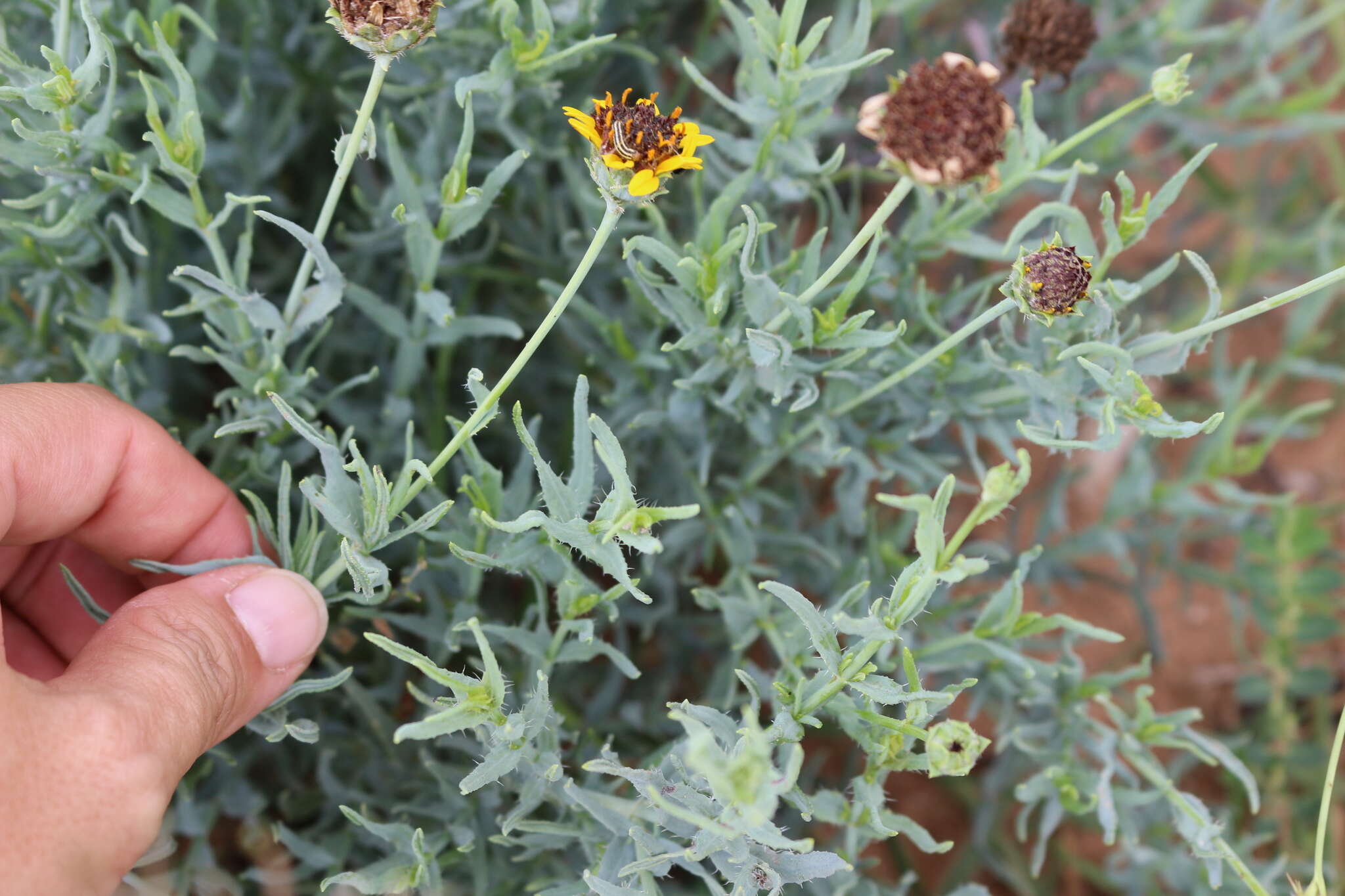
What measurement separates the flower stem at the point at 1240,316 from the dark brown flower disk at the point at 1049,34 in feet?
1.48

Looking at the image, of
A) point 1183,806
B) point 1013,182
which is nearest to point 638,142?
point 1013,182

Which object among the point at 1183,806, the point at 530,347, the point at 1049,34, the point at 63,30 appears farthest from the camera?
the point at 1049,34

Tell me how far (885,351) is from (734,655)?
43 centimetres

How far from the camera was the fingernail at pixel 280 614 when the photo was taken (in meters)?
0.98

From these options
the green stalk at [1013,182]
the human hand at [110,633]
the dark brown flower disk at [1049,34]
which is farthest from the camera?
the dark brown flower disk at [1049,34]

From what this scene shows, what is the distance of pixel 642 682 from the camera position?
1.60m

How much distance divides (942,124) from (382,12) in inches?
19.4

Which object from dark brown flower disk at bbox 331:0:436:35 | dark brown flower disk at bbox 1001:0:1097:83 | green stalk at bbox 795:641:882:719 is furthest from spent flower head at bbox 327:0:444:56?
dark brown flower disk at bbox 1001:0:1097:83

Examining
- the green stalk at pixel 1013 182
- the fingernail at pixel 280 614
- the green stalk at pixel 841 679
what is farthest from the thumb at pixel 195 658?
the green stalk at pixel 1013 182

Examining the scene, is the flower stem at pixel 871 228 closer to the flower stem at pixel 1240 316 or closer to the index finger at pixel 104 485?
the flower stem at pixel 1240 316

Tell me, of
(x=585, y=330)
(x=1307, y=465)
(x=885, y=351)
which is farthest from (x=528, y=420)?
(x=1307, y=465)

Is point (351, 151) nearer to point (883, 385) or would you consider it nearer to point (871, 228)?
point (871, 228)

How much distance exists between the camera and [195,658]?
3.00 ft

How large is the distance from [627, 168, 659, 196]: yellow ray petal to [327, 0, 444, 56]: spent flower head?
24 cm
